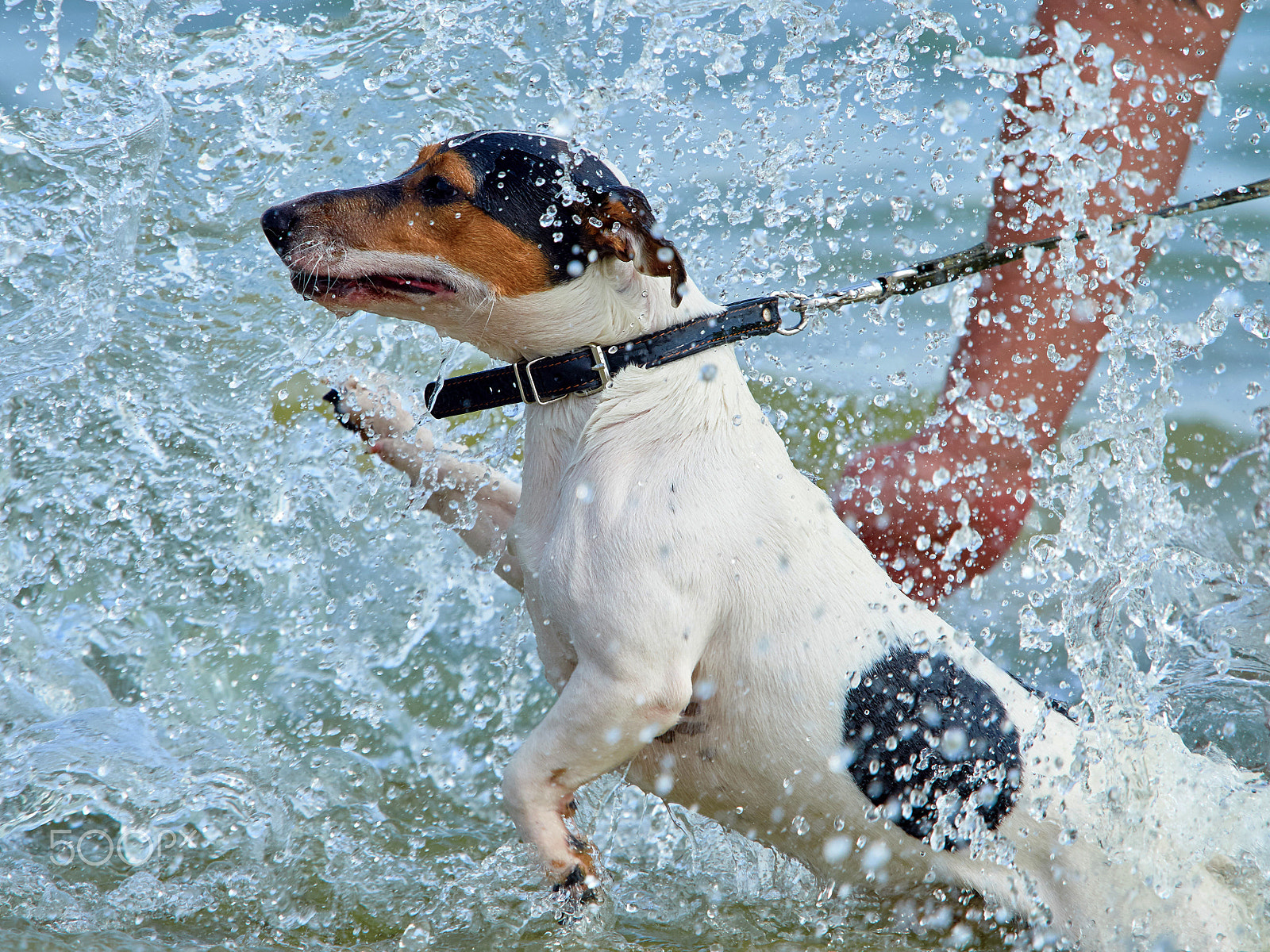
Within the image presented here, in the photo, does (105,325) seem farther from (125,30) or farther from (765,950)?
(765,950)

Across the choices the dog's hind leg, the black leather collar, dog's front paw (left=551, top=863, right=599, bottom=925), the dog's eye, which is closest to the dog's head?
the dog's eye

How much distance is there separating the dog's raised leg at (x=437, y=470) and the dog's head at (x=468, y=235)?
0.70 meters

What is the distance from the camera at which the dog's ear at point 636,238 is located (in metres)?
2.30

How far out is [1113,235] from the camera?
277 centimetres

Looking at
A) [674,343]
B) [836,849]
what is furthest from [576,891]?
[674,343]

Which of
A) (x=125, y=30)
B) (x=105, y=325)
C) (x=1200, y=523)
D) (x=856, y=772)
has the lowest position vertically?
(x=1200, y=523)

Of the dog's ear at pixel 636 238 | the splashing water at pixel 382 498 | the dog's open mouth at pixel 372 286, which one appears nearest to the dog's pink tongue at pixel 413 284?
the dog's open mouth at pixel 372 286

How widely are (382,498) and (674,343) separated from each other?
6.25 ft

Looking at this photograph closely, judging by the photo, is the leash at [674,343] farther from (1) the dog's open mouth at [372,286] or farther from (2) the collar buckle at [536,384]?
(1) the dog's open mouth at [372,286]

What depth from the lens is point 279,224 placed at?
7.77 ft

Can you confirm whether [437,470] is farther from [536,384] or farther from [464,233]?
[464,233]

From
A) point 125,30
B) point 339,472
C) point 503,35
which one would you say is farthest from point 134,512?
point 503,35

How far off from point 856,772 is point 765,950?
60 cm

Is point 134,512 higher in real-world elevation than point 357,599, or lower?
higher
